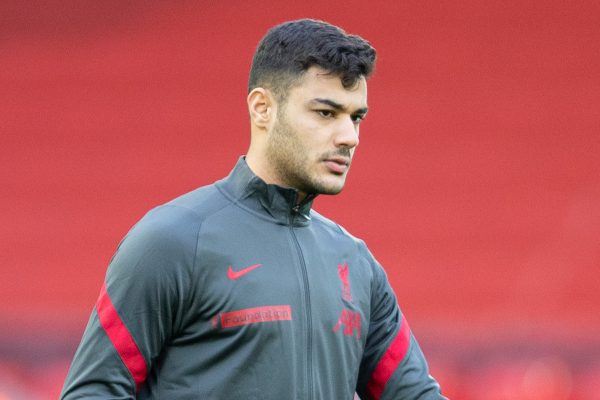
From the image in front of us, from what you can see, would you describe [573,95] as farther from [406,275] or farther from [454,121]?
[406,275]

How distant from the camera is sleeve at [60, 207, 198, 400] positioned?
150 centimetres

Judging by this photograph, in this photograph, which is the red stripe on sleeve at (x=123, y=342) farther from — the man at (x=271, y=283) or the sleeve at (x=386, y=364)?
the sleeve at (x=386, y=364)

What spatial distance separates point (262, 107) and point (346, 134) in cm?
15

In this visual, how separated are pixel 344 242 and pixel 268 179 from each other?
0.17 m

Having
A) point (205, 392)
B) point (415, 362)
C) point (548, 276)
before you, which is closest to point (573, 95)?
point (548, 276)

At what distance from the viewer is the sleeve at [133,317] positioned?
1503mm

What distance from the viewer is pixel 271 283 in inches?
62.9

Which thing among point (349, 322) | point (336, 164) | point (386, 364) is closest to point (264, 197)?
point (336, 164)

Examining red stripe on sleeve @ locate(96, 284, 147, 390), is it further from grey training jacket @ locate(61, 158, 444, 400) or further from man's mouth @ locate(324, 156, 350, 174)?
man's mouth @ locate(324, 156, 350, 174)

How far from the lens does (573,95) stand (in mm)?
3754

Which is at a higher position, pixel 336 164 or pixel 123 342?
pixel 336 164

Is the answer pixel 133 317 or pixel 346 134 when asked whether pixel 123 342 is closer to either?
pixel 133 317

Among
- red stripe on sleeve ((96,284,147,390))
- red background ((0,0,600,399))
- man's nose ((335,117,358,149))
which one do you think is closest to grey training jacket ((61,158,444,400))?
red stripe on sleeve ((96,284,147,390))

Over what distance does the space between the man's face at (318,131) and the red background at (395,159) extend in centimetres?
209
